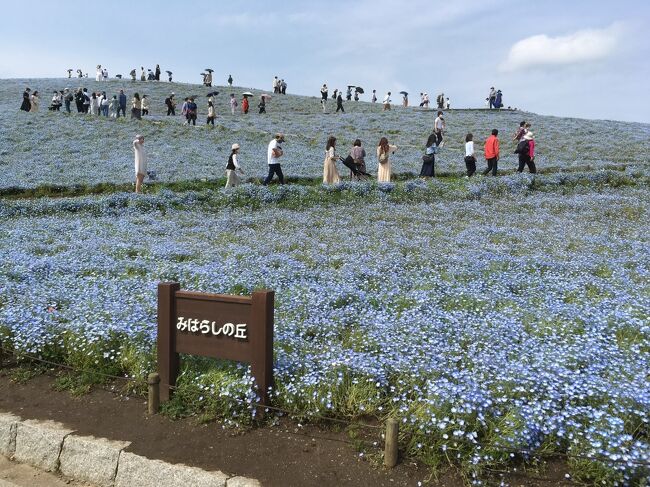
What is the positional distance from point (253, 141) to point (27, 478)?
25.2 meters

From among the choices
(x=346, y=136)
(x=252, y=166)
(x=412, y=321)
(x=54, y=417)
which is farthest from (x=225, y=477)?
(x=346, y=136)

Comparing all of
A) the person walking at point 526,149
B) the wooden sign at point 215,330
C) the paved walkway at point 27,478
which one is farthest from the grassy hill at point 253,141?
the paved walkway at point 27,478

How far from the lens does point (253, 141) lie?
94.2ft

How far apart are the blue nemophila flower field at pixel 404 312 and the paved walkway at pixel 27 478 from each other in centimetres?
125

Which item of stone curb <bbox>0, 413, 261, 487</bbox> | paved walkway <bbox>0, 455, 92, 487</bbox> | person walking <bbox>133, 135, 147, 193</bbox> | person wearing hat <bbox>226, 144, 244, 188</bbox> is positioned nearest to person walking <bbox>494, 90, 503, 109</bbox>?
person wearing hat <bbox>226, 144, 244, 188</bbox>

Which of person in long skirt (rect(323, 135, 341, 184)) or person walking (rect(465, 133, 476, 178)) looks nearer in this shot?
person in long skirt (rect(323, 135, 341, 184))

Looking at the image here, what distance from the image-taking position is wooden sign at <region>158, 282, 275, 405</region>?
492 centimetres

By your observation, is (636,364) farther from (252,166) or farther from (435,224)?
(252,166)

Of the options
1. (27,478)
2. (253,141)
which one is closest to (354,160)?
(253,141)

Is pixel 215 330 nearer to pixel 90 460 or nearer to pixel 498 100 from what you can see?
pixel 90 460

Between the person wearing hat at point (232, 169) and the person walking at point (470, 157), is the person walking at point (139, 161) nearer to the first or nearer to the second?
the person wearing hat at point (232, 169)

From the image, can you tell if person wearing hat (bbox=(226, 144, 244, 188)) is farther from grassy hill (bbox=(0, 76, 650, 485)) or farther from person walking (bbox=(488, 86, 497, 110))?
person walking (bbox=(488, 86, 497, 110))

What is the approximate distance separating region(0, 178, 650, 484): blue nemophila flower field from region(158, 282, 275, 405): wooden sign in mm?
237

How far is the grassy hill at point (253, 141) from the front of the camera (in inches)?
840
